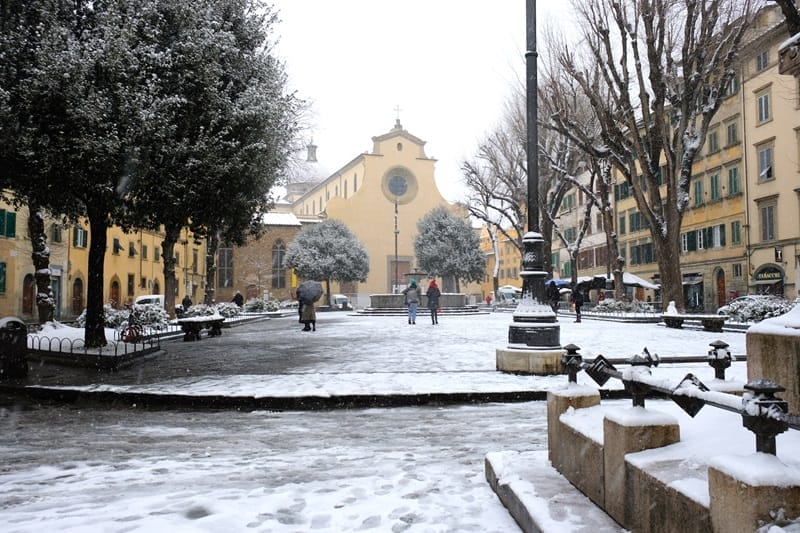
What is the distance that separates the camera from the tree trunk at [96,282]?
39.0 feet

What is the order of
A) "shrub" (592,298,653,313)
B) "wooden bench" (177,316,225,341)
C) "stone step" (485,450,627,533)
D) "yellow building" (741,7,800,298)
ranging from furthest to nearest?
"yellow building" (741,7,800,298), "shrub" (592,298,653,313), "wooden bench" (177,316,225,341), "stone step" (485,450,627,533)

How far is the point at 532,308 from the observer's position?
9.88 meters

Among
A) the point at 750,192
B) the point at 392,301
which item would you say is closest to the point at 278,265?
the point at 392,301

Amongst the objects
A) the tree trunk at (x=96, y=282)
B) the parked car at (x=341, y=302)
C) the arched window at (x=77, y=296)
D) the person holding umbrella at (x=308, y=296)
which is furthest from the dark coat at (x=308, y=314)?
the parked car at (x=341, y=302)

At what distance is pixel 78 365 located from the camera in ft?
37.1

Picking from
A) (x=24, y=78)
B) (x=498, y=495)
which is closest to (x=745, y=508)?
(x=498, y=495)

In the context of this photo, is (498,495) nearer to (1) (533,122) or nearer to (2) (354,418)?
(2) (354,418)

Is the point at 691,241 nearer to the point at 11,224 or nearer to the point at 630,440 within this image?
the point at 11,224

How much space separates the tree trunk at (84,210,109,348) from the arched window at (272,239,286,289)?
159 ft

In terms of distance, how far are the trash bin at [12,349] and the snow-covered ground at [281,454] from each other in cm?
113

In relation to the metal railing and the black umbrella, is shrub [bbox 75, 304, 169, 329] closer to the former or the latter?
the black umbrella

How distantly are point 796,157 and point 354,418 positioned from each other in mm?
28420

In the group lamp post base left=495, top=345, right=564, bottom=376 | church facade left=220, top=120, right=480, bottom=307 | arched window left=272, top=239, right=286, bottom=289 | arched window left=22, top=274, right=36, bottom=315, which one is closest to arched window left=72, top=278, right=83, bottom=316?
arched window left=22, top=274, right=36, bottom=315

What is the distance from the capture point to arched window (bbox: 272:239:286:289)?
6058 cm
